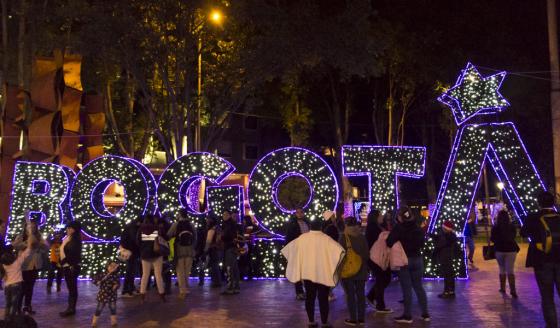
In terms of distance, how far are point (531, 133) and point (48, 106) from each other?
78.8 feet

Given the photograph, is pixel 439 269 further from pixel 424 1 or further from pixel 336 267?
pixel 424 1

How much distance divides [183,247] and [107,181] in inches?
182

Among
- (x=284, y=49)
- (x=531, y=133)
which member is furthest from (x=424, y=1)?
(x=284, y=49)

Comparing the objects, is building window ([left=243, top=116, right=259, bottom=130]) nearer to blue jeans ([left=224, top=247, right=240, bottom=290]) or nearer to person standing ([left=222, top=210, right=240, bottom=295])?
person standing ([left=222, top=210, right=240, bottom=295])

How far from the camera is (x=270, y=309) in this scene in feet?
38.1

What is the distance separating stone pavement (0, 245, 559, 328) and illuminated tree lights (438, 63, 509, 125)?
4.33 metres

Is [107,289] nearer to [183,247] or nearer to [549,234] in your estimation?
[183,247]

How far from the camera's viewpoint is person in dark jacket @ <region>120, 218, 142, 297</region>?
13195 mm

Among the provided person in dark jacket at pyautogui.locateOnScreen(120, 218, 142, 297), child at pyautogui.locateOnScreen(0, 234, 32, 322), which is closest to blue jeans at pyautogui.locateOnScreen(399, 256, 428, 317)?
person in dark jacket at pyautogui.locateOnScreen(120, 218, 142, 297)

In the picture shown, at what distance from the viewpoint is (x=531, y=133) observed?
3294 cm

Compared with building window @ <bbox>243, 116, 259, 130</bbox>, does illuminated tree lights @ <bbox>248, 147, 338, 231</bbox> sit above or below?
below

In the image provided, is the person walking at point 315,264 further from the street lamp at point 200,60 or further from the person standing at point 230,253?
the street lamp at point 200,60

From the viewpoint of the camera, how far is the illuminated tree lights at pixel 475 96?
624 inches

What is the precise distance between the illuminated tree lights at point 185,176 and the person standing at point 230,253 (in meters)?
2.61
